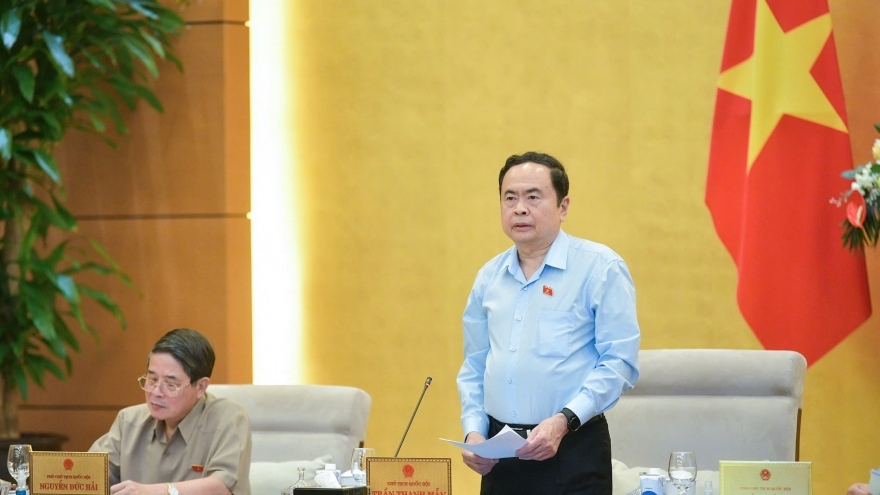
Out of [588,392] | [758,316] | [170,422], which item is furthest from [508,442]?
[758,316]

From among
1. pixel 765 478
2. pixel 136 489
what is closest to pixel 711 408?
pixel 765 478

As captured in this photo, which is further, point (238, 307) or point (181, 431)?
point (238, 307)

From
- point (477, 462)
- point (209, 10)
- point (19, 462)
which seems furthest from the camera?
point (209, 10)

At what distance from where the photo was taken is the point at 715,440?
3.25 metres

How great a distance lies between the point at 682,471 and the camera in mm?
2346

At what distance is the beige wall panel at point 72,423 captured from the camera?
15.4 ft

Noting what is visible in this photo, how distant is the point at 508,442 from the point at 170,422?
982 mm

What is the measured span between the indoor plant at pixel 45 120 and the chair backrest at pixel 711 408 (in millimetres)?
2206

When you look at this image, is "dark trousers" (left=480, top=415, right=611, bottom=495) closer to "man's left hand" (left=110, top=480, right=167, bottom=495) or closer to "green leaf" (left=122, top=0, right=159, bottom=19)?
"man's left hand" (left=110, top=480, right=167, bottom=495)

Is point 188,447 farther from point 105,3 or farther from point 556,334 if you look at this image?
point 105,3

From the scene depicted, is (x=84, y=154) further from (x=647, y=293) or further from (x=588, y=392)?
(x=588, y=392)

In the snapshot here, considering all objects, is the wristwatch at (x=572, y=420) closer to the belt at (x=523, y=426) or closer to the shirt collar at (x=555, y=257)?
the belt at (x=523, y=426)

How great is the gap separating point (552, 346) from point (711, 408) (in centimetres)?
100

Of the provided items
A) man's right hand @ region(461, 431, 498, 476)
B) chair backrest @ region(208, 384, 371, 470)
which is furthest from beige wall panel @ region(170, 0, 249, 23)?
man's right hand @ region(461, 431, 498, 476)
